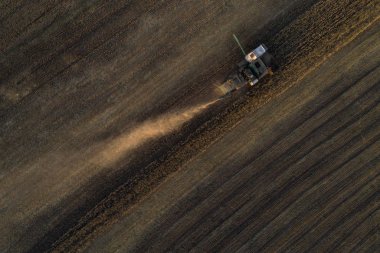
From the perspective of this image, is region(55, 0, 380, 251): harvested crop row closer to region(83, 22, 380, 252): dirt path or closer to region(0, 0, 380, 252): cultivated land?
region(0, 0, 380, 252): cultivated land

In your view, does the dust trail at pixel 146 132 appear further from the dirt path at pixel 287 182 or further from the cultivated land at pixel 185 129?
the dirt path at pixel 287 182

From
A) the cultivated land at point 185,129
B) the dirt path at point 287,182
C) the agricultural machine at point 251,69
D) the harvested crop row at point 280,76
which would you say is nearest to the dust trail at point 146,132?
the cultivated land at point 185,129

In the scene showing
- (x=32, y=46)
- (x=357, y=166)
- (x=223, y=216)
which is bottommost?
(x=357, y=166)

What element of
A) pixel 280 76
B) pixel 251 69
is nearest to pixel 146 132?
pixel 251 69

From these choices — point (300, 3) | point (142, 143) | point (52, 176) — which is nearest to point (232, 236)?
point (142, 143)

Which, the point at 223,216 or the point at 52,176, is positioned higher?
the point at 52,176

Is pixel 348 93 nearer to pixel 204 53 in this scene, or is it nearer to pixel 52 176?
pixel 204 53

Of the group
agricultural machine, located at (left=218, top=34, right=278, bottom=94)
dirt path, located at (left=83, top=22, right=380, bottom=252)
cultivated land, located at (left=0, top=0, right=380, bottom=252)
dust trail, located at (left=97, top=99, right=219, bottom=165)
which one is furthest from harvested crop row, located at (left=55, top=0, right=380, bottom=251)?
dust trail, located at (left=97, top=99, right=219, bottom=165)

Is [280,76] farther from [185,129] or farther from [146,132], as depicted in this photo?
[146,132]
